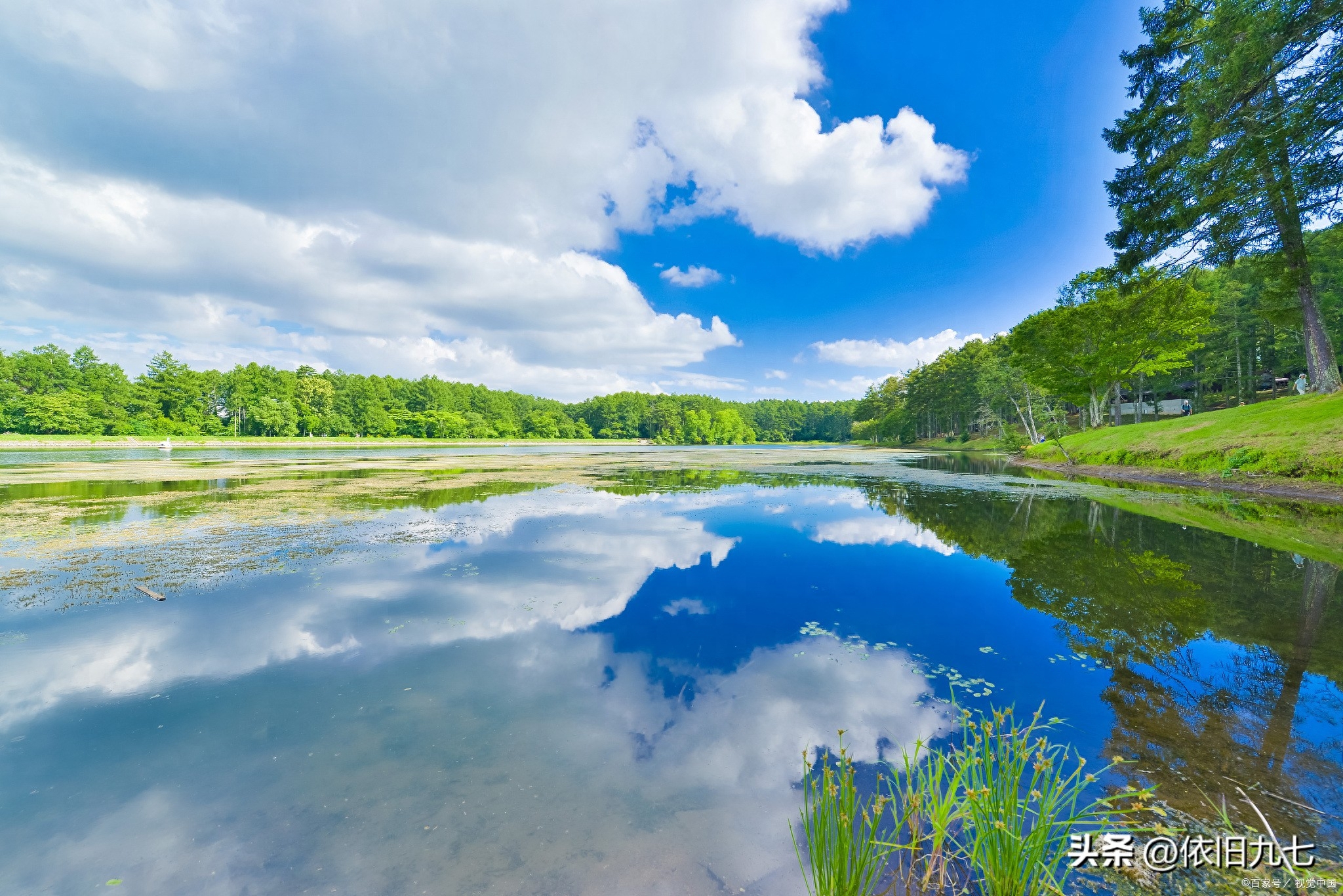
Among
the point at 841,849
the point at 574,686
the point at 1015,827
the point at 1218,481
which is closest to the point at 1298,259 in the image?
the point at 1218,481

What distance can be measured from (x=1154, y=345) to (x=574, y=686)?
128 feet

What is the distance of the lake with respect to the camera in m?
2.70

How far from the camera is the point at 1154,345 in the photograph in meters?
28.5

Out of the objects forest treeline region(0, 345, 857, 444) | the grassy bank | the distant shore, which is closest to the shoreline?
the distant shore

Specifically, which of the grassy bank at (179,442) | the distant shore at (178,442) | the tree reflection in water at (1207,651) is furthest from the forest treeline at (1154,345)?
the grassy bank at (179,442)

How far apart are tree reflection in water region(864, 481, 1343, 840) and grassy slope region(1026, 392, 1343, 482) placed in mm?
7732

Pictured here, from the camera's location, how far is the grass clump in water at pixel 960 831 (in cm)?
210

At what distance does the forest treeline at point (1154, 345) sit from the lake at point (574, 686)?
1494 cm

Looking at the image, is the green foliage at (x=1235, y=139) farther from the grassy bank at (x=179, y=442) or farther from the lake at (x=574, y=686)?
the grassy bank at (x=179, y=442)

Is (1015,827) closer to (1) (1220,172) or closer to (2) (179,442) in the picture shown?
(1) (1220,172)

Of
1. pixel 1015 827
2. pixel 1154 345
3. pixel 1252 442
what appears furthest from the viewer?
pixel 1154 345

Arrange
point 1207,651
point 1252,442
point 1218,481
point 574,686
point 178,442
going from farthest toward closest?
1. point 178,442
2. point 1218,481
3. point 1252,442
4. point 1207,651
5. point 574,686

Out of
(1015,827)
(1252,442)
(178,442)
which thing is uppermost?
(1252,442)

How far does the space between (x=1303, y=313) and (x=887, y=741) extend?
79.2 feet
